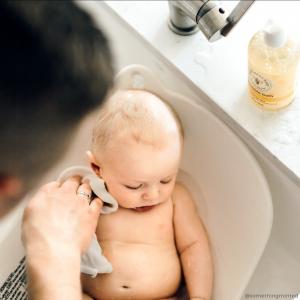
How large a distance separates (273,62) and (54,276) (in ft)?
1.66

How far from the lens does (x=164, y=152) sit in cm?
86

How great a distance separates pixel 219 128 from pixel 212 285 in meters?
0.28

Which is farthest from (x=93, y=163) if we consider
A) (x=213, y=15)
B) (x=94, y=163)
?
(x=213, y=15)

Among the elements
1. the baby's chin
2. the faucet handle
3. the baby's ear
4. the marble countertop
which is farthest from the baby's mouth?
the faucet handle

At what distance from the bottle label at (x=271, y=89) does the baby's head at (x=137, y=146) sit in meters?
0.15

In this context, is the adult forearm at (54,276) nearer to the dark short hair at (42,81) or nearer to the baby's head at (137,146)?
the baby's head at (137,146)

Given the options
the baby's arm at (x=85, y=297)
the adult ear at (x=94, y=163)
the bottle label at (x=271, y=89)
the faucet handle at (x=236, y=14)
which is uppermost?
the faucet handle at (x=236, y=14)

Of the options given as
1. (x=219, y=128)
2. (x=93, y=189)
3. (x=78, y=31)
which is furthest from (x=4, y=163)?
(x=219, y=128)

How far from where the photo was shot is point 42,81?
3.38ft

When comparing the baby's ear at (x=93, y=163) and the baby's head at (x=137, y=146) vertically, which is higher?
the baby's head at (x=137, y=146)

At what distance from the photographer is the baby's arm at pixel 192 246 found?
3.01 ft

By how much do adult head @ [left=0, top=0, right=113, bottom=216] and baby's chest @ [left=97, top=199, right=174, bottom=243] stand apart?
0.21 meters

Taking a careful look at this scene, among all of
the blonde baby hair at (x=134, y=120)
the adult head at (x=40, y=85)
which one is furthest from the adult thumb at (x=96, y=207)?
the adult head at (x=40, y=85)

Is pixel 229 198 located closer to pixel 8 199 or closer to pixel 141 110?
pixel 141 110
